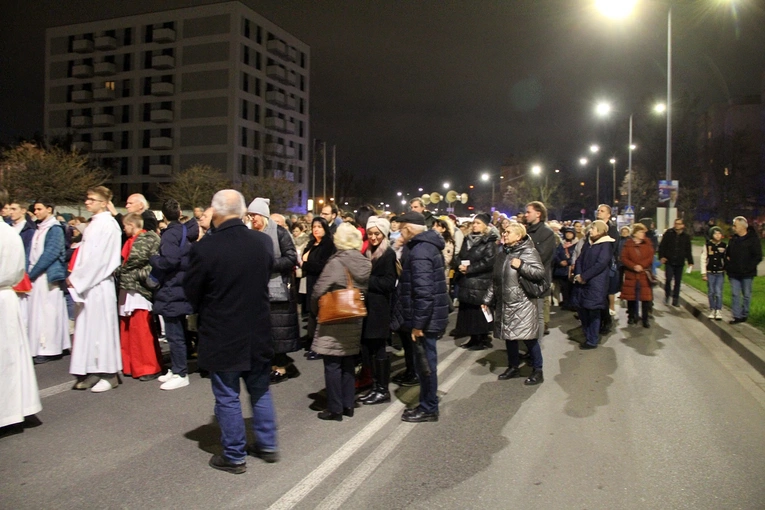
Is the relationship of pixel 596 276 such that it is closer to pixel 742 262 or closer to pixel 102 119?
pixel 742 262

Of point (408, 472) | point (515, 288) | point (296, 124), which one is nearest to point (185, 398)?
point (408, 472)

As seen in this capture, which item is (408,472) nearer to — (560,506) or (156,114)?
(560,506)

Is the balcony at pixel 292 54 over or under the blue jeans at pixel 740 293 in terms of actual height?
over

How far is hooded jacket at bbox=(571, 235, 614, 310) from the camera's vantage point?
378 inches

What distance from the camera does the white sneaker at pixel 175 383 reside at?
7.12 m

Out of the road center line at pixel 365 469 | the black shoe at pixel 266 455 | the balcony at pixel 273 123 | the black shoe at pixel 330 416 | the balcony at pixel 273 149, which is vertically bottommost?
the road center line at pixel 365 469

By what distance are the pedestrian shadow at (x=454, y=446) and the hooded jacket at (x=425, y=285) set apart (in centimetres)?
91

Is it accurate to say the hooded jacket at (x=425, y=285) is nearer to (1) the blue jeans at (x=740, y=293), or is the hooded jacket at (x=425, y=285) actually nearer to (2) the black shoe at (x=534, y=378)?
(2) the black shoe at (x=534, y=378)

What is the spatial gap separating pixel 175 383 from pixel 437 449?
10.8ft

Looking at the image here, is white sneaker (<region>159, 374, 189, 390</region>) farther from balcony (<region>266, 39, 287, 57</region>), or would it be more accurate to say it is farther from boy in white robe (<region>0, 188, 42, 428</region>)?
balcony (<region>266, 39, 287, 57</region>)

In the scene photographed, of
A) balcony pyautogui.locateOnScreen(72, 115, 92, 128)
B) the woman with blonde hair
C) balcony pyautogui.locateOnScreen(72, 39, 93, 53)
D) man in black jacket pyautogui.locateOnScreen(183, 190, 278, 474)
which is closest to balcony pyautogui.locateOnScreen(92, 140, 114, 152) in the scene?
balcony pyautogui.locateOnScreen(72, 115, 92, 128)

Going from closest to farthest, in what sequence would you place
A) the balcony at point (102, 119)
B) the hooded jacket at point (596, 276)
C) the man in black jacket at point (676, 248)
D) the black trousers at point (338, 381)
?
the black trousers at point (338, 381), the hooded jacket at point (596, 276), the man in black jacket at point (676, 248), the balcony at point (102, 119)

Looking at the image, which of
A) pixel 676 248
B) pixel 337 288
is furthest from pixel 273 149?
pixel 337 288

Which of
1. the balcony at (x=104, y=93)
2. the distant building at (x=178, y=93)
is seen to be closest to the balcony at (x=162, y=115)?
the distant building at (x=178, y=93)
